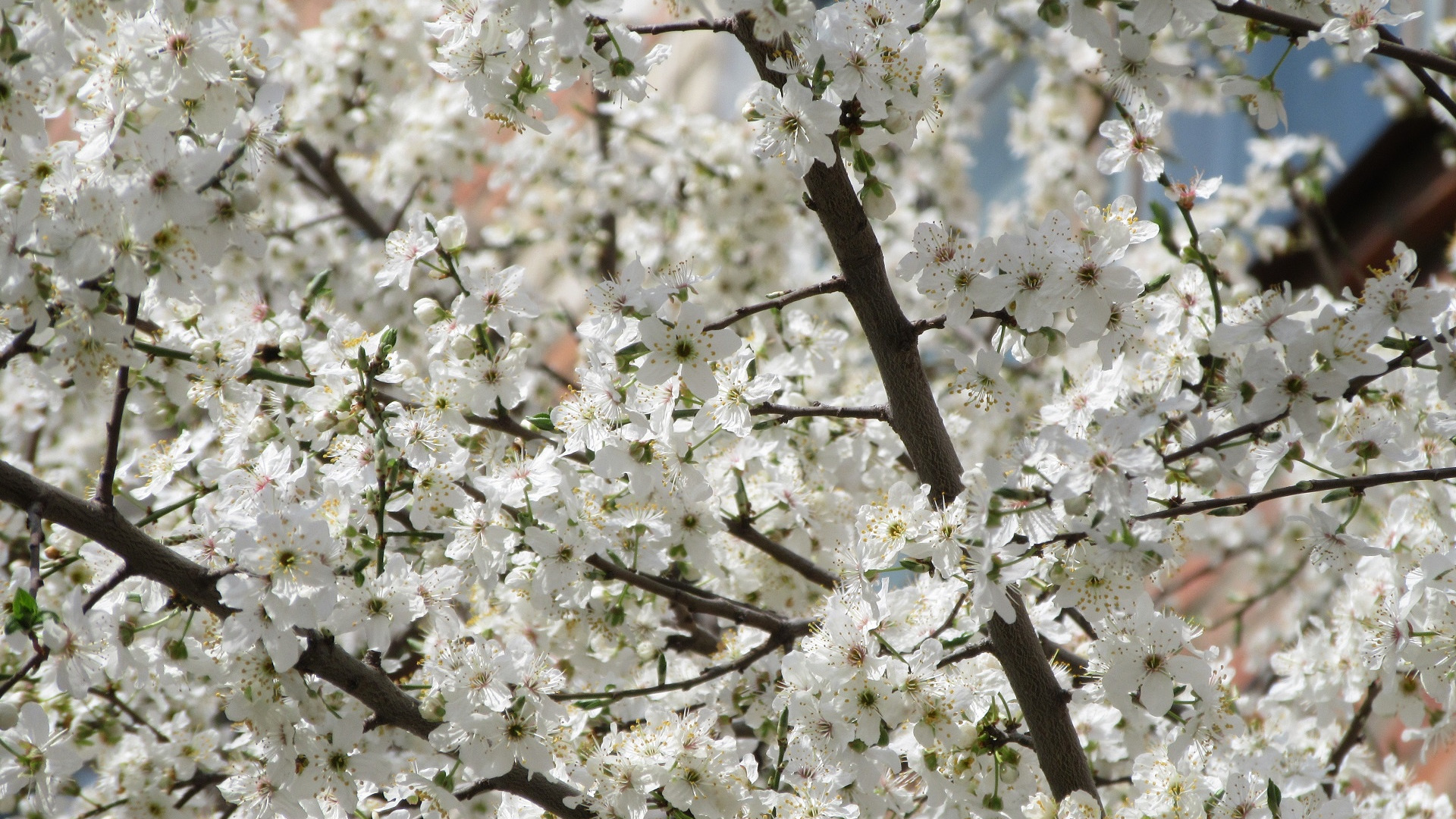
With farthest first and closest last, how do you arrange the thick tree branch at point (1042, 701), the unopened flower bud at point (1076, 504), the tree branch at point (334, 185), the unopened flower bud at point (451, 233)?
the tree branch at point (334, 185) → the unopened flower bud at point (451, 233) → the thick tree branch at point (1042, 701) → the unopened flower bud at point (1076, 504)

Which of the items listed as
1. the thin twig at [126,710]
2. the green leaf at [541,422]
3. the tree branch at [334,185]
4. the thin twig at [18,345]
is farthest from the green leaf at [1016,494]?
the tree branch at [334,185]

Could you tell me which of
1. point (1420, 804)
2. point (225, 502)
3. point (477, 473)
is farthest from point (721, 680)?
point (1420, 804)

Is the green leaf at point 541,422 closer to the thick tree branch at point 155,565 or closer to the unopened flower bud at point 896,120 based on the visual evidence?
the thick tree branch at point 155,565

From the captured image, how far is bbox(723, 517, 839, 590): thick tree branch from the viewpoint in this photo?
95.7 inches

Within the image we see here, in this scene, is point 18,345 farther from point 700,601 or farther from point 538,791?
point 700,601

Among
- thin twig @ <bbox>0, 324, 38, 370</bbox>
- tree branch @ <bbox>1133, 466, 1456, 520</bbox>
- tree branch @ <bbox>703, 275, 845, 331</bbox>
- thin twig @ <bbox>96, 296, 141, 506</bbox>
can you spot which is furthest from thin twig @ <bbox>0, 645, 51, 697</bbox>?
tree branch @ <bbox>1133, 466, 1456, 520</bbox>

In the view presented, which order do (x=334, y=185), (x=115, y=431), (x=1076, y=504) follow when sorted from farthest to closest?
(x=334, y=185), (x=115, y=431), (x=1076, y=504)

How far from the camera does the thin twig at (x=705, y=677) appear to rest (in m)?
2.07

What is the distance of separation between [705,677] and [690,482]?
385 mm

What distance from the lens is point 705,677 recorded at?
2160 mm

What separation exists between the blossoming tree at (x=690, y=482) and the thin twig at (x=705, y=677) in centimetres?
2

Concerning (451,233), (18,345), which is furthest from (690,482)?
(18,345)

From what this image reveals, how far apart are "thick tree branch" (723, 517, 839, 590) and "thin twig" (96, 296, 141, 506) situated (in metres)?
1.18

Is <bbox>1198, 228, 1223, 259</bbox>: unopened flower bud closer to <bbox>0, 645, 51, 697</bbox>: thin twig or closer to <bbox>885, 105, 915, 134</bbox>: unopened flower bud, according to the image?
<bbox>885, 105, 915, 134</bbox>: unopened flower bud
